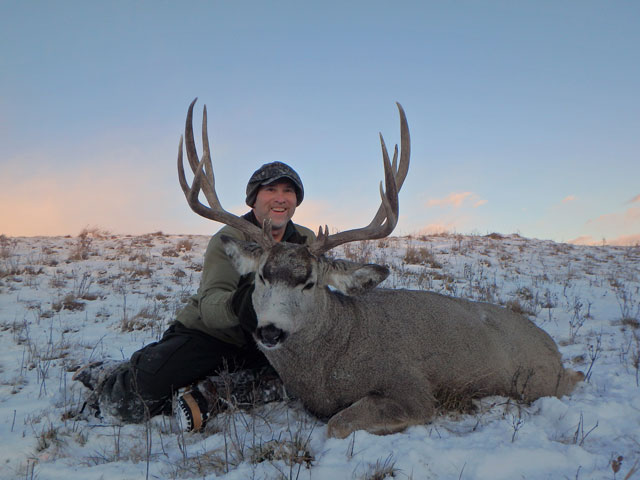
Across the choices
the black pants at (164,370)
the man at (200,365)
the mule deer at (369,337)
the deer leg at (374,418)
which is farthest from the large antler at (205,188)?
the deer leg at (374,418)

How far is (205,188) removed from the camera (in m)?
4.59

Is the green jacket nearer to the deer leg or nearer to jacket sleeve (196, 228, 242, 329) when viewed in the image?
jacket sleeve (196, 228, 242, 329)

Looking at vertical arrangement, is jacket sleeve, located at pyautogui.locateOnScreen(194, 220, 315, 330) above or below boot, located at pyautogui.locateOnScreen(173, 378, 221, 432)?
above

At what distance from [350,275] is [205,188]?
5.45 ft

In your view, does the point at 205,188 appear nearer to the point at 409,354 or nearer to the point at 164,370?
the point at 164,370

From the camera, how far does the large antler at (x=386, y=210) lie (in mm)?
3977

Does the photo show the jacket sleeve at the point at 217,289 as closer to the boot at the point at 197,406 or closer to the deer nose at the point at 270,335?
the boot at the point at 197,406

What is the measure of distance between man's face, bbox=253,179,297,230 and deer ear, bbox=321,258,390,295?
1426mm

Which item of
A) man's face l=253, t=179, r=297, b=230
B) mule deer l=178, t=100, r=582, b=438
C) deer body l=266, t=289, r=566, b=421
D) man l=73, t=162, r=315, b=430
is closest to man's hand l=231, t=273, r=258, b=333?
man l=73, t=162, r=315, b=430

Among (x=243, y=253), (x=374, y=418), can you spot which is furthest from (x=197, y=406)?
(x=374, y=418)

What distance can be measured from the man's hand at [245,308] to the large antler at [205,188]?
1.46ft

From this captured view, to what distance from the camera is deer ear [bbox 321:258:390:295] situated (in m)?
4.00

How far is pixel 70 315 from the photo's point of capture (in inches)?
280

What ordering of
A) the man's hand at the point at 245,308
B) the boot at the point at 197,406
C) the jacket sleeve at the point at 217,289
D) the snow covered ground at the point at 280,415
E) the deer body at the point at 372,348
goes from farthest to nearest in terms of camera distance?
the jacket sleeve at the point at 217,289
the man's hand at the point at 245,308
the boot at the point at 197,406
the deer body at the point at 372,348
the snow covered ground at the point at 280,415
